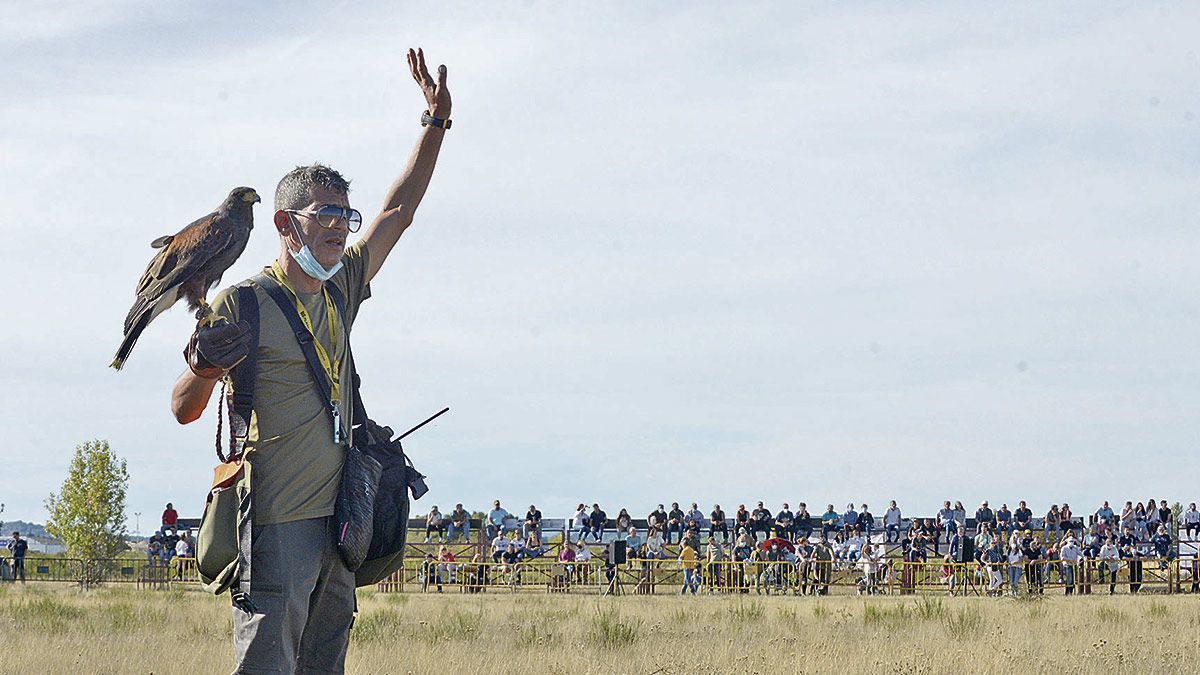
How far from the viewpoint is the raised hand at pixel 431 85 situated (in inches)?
232

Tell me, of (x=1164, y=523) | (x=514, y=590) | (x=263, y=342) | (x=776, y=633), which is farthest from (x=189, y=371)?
(x=1164, y=523)

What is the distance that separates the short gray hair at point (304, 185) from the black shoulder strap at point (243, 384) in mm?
350

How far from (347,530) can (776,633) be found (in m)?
10.8

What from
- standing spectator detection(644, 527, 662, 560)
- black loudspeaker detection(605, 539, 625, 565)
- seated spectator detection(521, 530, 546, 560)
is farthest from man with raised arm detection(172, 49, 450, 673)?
standing spectator detection(644, 527, 662, 560)

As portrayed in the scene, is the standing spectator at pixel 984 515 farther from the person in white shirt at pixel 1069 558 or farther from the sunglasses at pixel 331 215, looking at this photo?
the sunglasses at pixel 331 215

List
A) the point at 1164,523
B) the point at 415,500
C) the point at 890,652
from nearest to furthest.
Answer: the point at 415,500 < the point at 890,652 < the point at 1164,523

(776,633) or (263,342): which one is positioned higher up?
(263,342)

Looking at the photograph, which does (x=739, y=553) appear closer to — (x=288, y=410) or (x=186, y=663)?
(x=186, y=663)

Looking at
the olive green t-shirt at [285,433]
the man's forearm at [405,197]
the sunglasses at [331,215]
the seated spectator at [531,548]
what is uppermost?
the man's forearm at [405,197]

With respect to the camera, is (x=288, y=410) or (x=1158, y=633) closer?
(x=288, y=410)

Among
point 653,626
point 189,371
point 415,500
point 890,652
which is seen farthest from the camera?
point 653,626

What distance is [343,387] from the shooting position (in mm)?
5180

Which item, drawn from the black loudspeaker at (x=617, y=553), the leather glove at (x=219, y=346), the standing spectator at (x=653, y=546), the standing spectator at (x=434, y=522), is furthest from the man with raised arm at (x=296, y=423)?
the standing spectator at (x=434, y=522)

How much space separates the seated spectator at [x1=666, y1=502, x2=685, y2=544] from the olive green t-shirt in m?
33.3
